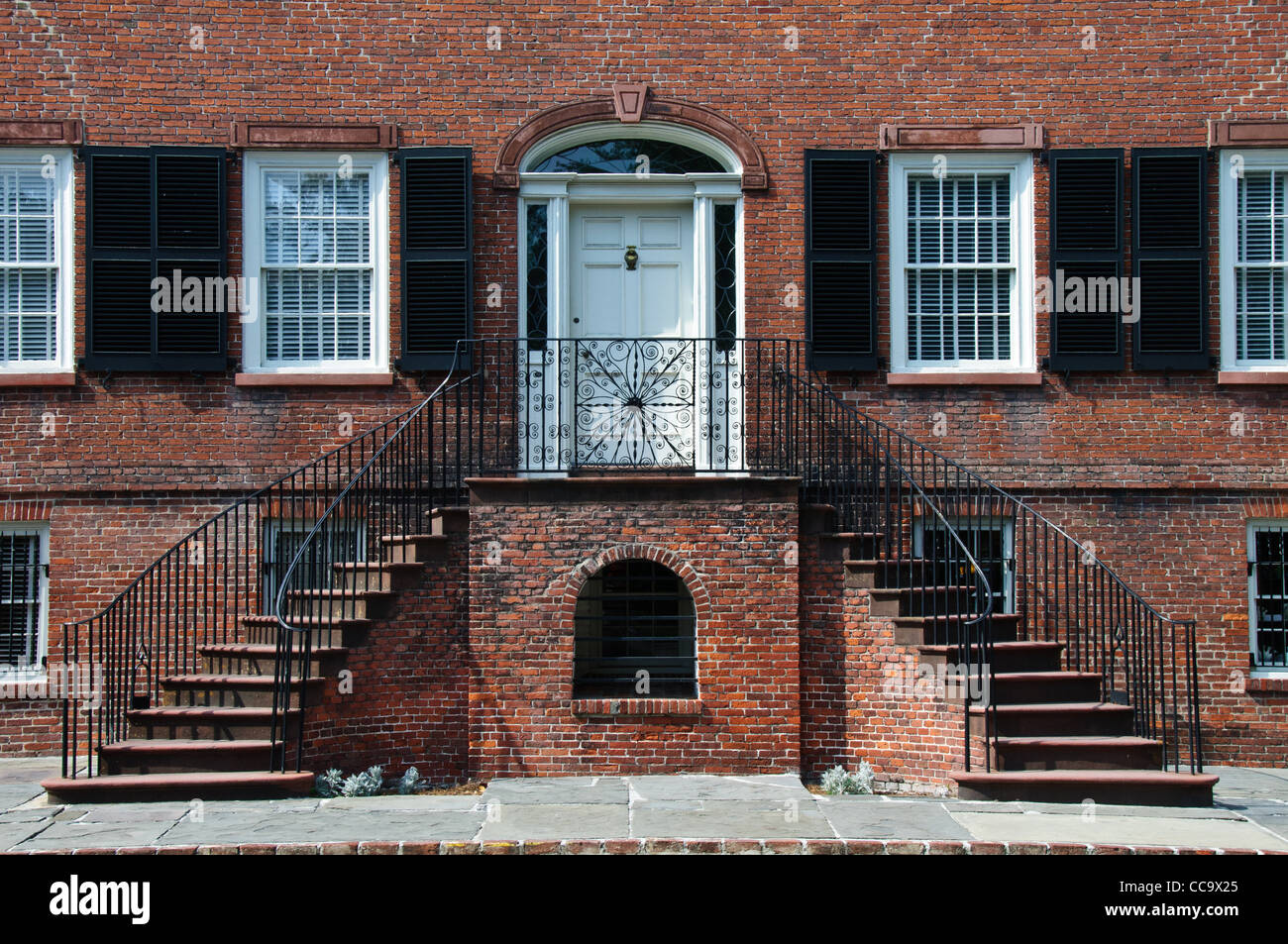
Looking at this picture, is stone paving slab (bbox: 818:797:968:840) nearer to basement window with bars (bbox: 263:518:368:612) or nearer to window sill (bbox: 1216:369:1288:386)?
basement window with bars (bbox: 263:518:368:612)

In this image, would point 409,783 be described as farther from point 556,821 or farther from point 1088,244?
point 1088,244

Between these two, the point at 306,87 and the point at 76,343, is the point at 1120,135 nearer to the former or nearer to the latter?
the point at 306,87

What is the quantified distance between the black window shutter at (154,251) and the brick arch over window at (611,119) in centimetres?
269

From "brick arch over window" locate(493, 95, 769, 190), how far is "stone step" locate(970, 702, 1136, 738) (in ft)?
17.5

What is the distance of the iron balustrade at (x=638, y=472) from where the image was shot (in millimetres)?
10594

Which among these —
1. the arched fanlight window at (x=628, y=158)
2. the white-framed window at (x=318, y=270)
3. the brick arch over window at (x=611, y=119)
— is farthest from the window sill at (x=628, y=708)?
the arched fanlight window at (x=628, y=158)

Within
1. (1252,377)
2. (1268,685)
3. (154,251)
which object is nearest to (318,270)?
(154,251)

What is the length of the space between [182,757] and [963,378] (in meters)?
7.50

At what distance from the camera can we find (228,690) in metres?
9.44

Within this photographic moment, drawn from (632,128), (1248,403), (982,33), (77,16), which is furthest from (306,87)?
(1248,403)

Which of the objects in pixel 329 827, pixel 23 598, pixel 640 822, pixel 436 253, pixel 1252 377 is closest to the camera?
pixel 329 827

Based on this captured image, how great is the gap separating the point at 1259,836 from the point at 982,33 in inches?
300

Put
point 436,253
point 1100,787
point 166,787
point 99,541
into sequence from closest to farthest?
point 166,787 → point 1100,787 → point 99,541 → point 436,253

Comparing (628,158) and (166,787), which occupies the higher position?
(628,158)
